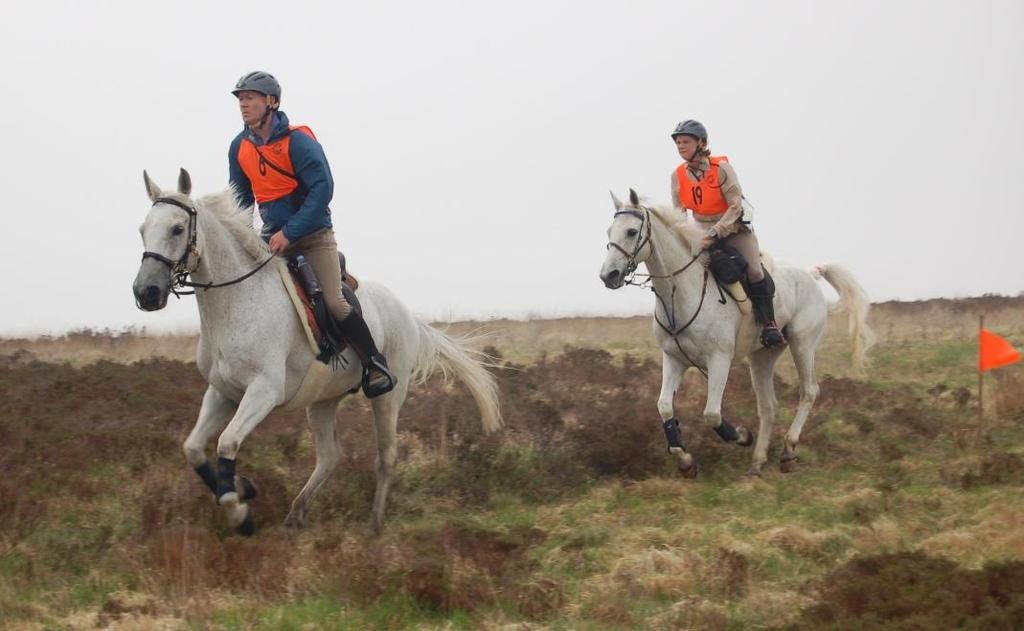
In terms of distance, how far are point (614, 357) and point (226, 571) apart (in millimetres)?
12570

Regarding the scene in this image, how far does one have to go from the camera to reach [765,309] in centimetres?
1048

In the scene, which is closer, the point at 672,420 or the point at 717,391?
the point at 672,420

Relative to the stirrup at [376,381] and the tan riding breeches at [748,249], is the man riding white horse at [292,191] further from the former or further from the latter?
the tan riding breeches at [748,249]

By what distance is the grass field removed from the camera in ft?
18.9

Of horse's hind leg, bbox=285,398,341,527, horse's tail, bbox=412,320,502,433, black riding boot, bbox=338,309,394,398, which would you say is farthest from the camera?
horse's tail, bbox=412,320,502,433

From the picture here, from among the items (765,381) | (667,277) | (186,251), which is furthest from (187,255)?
(765,381)

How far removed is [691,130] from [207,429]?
5.06 meters

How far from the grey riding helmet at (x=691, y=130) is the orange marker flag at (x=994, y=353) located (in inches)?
135

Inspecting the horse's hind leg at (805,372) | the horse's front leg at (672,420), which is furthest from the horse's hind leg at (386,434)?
the horse's hind leg at (805,372)

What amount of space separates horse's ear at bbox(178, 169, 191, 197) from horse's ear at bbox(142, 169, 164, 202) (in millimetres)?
122

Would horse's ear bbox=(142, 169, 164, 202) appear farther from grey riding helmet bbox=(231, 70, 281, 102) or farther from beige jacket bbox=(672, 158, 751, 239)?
beige jacket bbox=(672, 158, 751, 239)

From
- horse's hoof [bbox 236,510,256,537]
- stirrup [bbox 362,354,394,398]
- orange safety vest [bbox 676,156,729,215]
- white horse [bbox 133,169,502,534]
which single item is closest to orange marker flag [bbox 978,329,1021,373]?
orange safety vest [bbox 676,156,729,215]

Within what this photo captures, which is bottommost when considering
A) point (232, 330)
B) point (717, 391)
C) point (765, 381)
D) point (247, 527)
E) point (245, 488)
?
point (247, 527)

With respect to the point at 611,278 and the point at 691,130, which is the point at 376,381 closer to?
the point at 611,278
